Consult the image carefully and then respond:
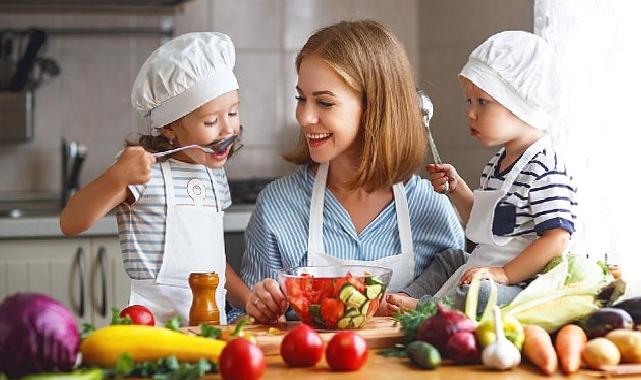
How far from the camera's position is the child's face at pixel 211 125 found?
2.00 metres

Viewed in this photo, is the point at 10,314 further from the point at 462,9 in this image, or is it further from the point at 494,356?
the point at 462,9

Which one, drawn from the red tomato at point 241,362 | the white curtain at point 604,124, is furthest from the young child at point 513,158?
the red tomato at point 241,362

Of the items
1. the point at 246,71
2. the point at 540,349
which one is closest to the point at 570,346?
the point at 540,349

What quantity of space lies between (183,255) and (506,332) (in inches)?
28.6

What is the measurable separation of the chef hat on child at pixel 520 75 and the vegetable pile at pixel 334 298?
0.48m

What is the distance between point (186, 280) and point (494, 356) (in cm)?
73

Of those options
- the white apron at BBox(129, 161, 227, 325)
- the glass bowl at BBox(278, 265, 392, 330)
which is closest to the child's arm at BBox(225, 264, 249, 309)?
the white apron at BBox(129, 161, 227, 325)

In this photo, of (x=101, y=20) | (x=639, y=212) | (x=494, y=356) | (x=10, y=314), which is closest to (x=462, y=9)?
(x=101, y=20)

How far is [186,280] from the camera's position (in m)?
2.01

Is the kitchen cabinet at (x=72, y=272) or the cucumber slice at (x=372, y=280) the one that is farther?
the kitchen cabinet at (x=72, y=272)

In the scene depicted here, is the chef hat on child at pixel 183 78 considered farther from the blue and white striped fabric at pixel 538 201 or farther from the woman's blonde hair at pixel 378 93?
the blue and white striped fabric at pixel 538 201

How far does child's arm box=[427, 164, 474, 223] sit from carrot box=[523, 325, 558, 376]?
1.88 feet

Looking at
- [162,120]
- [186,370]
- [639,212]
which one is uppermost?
[162,120]

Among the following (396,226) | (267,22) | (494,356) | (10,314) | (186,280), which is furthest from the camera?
(267,22)
